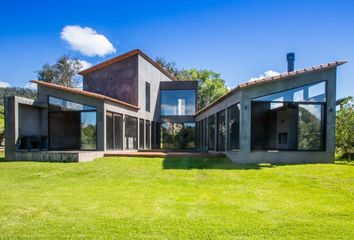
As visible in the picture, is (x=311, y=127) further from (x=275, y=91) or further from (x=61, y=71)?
(x=61, y=71)

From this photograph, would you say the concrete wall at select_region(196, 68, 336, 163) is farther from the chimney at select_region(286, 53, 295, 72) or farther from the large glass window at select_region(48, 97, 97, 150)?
the large glass window at select_region(48, 97, 97, 150)

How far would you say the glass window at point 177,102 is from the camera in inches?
993

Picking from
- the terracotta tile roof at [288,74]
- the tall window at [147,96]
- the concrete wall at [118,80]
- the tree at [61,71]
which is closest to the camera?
the terracotta tile roof at [288,74]

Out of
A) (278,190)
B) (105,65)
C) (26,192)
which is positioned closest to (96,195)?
(26,192)

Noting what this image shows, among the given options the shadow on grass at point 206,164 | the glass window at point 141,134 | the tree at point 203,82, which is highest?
the tree at point 203,82

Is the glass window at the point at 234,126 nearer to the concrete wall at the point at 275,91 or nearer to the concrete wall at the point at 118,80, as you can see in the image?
the concrete wall at the point at 275,91

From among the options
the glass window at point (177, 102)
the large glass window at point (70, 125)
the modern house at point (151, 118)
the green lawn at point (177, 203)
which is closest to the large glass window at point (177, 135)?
the modern house at point (151, 118)

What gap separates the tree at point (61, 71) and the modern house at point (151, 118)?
18257 mm

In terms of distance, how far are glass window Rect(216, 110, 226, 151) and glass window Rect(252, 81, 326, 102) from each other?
3456mm

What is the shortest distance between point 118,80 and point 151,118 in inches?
178

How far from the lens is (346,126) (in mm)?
15852

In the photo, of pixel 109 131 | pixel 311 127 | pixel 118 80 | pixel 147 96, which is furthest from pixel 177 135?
pixel 311 127

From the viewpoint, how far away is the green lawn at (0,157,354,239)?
4.43 meters

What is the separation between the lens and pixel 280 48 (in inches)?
864
